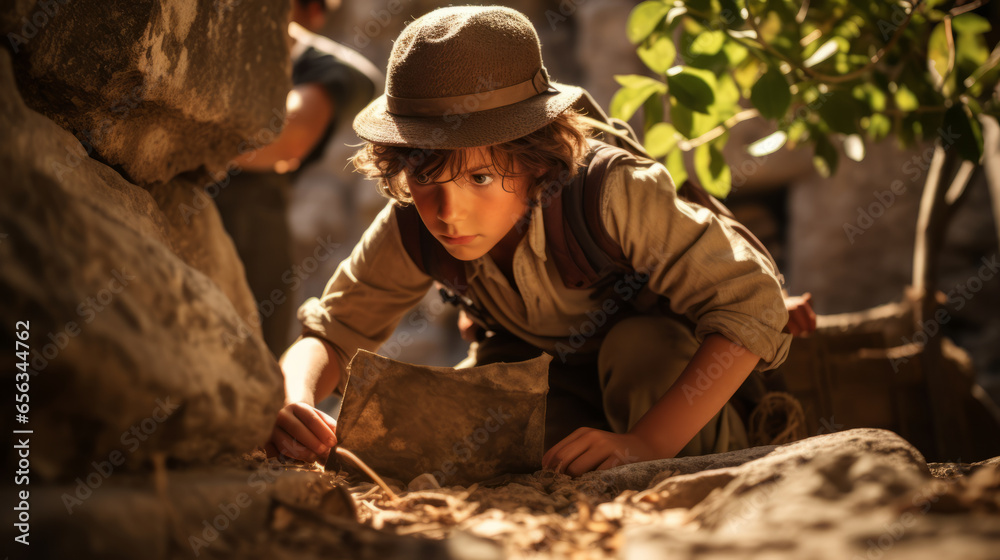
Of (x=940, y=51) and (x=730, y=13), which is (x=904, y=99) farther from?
(x=730, y=13)

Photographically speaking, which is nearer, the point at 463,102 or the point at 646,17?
the point at 463,102

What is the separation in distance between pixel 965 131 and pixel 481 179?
3.89 ft

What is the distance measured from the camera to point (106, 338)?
706mm

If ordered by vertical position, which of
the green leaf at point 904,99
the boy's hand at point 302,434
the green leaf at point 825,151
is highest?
the green leaf at point 904,99

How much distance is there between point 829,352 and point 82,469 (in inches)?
88.4

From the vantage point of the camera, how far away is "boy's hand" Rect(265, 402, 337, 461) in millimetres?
1187

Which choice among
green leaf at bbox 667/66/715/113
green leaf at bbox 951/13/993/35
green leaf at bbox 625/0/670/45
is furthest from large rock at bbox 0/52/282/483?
green leaf at bbox 951/13/993/35

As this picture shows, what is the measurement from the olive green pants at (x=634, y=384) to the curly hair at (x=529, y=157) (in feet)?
1.25

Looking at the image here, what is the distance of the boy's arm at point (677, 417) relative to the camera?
117 centimetres

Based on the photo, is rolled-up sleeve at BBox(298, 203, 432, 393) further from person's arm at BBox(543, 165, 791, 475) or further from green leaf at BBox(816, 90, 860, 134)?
green leaf at BBox(816, 90, 860, 134)

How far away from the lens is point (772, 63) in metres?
1.61

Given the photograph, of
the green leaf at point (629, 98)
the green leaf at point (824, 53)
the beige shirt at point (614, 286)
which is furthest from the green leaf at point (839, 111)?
the beige shirt at point (614, 286)

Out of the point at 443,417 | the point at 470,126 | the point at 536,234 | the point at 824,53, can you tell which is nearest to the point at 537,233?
the point at 536,234

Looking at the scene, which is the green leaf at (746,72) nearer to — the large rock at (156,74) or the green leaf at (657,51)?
the green leaf at (657,51)
